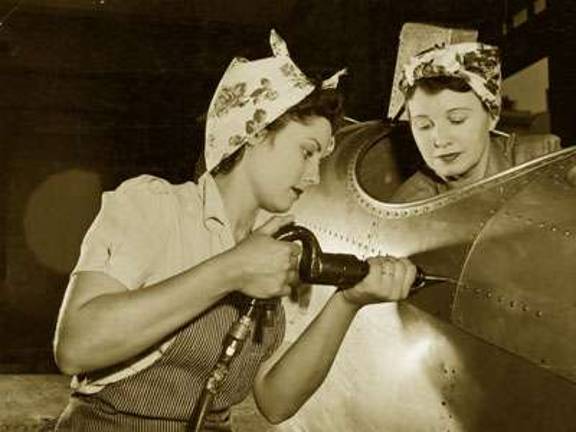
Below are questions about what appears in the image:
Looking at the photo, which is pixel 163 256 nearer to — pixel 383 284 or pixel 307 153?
pixel 307 153

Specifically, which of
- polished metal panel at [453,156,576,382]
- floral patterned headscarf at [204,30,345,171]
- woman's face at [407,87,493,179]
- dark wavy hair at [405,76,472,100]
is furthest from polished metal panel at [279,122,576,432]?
floral patterned headscarf at [204,30,345,171]

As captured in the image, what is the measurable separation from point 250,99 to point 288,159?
169 mm

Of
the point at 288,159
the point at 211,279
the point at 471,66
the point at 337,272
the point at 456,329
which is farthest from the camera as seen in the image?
the point at 471,66

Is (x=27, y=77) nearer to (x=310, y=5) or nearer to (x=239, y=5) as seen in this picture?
(x=239, y=5)

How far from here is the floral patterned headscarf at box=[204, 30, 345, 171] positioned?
4.96 feet

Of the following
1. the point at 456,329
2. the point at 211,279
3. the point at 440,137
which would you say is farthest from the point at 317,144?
the point at 440,137

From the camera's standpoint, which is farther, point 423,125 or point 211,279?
point 423,125

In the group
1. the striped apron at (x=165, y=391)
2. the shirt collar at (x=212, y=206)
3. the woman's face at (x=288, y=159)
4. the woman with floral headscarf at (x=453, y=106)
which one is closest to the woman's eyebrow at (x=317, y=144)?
the woman's face at (x=288, y=159)

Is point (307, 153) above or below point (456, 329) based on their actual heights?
above

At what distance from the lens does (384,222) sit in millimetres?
2072

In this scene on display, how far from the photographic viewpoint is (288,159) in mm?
1551

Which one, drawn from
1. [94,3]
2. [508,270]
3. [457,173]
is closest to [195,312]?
[508,270]

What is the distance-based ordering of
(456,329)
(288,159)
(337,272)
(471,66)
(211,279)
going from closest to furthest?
(211,279) < (337,272) < (288,159) < (456,329) < (471,66)

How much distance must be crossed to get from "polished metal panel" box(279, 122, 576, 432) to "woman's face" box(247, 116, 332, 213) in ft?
1.53
